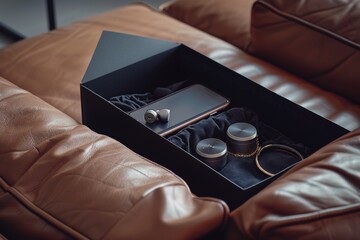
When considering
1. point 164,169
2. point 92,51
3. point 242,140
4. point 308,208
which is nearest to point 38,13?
point 92,51

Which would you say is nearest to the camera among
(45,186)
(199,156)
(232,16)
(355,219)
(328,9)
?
(355,219)

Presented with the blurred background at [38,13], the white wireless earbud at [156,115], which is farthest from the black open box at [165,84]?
the blurred background at [38,13]

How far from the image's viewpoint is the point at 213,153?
1013 millimetres

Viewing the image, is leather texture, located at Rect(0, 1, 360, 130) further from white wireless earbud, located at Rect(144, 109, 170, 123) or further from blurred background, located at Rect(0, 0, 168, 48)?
blurred background, located at Rect(0, 0, 168, 48)

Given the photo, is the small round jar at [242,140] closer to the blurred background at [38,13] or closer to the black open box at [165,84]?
the black open box at [165,84]

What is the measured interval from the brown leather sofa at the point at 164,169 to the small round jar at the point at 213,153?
172 mm

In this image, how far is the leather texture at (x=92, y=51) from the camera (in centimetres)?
119

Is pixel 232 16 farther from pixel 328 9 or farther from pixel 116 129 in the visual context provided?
pixel 116 129

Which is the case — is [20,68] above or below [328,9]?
below

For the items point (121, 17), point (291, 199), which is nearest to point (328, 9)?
point (121, 17)

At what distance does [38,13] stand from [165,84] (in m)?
1.16

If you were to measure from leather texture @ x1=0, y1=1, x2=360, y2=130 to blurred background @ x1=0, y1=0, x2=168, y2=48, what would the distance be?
0.78 m

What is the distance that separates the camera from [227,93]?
3.99 ft

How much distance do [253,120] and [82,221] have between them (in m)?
0.49
